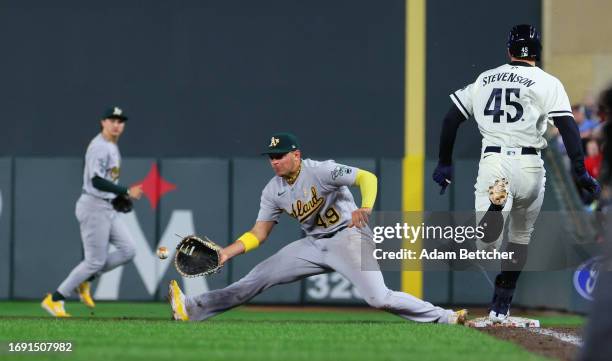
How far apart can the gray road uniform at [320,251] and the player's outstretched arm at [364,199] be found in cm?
11

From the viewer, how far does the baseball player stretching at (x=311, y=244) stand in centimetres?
871

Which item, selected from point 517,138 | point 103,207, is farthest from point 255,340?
point 103,207

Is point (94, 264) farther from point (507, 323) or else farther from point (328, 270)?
point (507, 323)

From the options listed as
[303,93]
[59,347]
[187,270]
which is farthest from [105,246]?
[59,347]

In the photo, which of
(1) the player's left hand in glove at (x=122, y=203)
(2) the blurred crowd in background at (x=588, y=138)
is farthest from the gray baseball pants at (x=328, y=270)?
(2) the blurred crowd in background at (x=588, y=138)

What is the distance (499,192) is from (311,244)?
139cm

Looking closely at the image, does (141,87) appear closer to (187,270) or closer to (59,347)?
(187,270)

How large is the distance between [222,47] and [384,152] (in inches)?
81.9

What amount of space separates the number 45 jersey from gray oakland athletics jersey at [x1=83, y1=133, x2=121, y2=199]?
395 centimetres

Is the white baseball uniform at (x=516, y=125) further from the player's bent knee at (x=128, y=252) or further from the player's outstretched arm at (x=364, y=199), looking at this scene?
the player's bent knee at (x=128, y=252)

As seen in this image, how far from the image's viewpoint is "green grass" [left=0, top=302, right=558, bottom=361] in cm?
671

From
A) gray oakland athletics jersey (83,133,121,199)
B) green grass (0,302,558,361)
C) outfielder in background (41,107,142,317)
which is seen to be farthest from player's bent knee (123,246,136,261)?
green grass (0,302,558,361)

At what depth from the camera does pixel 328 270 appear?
29.4 feet

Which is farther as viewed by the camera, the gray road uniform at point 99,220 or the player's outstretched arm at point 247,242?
the gray road uniform at point 99,220
